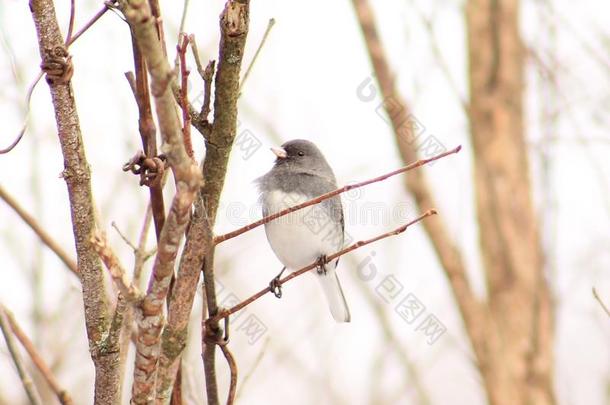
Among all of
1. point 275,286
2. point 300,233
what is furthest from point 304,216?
point 275,286

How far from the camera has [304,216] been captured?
2.59 metres

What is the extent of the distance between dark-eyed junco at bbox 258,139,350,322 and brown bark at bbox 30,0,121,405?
154 centimetres

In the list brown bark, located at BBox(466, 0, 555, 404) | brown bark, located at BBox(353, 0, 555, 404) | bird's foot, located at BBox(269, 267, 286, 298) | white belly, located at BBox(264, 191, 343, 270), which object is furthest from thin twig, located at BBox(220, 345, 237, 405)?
brown bark, located at BBox(466, 0, 555, 404)

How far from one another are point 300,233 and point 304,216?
77 millimetres

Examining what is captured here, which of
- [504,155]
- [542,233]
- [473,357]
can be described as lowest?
[473,357]

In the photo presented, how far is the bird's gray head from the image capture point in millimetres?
2792

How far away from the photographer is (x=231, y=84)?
1.03 m

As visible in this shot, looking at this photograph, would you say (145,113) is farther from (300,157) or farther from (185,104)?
(300,157)

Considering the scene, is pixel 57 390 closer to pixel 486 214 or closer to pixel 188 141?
pixel 188 141

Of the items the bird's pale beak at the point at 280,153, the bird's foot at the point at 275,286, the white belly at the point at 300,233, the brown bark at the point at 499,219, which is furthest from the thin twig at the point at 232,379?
the bird's pale beak at the point at 280,153

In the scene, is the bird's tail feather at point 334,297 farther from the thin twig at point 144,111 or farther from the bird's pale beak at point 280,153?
the thin twig at point 144,111

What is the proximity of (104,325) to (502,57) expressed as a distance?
87.7 inches

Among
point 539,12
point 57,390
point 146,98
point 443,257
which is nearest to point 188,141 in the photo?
point 146,98

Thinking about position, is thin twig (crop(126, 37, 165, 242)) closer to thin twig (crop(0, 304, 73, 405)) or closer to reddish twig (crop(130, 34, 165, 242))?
reddish twig (crop(130, 34, 165, 242))
